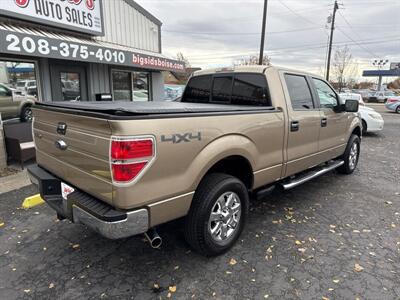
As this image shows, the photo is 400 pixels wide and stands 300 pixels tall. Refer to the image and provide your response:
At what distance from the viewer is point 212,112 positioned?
2807mm

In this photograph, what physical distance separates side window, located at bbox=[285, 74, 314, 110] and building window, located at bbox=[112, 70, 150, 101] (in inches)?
290

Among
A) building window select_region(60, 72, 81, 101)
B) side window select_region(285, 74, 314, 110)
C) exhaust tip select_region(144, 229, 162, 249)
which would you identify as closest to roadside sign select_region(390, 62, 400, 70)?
building window select_region(60, 72, 81, 101)

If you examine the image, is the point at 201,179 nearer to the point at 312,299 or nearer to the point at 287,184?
the point at 312,299

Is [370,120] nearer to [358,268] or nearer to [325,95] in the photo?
[325,95]

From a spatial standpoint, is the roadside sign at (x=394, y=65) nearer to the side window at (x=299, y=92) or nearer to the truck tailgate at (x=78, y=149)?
the side window at (x=299, y=92)

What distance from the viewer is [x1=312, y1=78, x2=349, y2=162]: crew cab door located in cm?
470

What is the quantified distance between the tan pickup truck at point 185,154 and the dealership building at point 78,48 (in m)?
4.23

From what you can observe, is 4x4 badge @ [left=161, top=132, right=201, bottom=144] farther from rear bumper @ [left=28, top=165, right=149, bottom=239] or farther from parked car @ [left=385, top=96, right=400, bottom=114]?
parked car @ [left=385, top=96, right=400, bottom=114]

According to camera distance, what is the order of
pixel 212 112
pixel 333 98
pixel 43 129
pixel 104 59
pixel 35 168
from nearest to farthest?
pixel 212 112
pixel 43 129
pixel 35 168
pixel 333 98
pixel 104 59

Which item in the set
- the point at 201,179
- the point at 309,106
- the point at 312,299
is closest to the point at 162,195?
the point at 201,179

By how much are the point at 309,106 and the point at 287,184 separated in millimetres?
1188

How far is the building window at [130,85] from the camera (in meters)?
10.4

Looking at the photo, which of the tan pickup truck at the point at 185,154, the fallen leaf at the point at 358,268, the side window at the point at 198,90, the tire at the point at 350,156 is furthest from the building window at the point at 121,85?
the fallen leaf at the point at 358,268

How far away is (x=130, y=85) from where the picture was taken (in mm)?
Result: 10953
